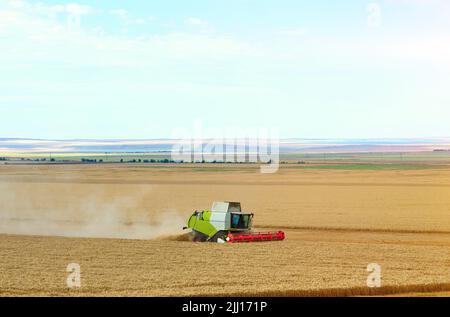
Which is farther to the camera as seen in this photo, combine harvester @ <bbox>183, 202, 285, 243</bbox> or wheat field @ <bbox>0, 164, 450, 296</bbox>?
combine harvester @ <bbox>183, 202, 285, 243</bbox>

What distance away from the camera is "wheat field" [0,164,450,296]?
2566 centimetres

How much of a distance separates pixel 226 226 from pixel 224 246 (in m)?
2.87

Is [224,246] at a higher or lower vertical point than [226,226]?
lower

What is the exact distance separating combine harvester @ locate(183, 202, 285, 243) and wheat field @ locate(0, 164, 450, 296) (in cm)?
117

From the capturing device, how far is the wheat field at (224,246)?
1010 inches

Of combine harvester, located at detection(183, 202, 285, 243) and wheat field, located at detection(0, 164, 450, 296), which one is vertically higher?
combine harvester, located at detection(183, 202, 285, 243)

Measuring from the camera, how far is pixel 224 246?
35.9m
